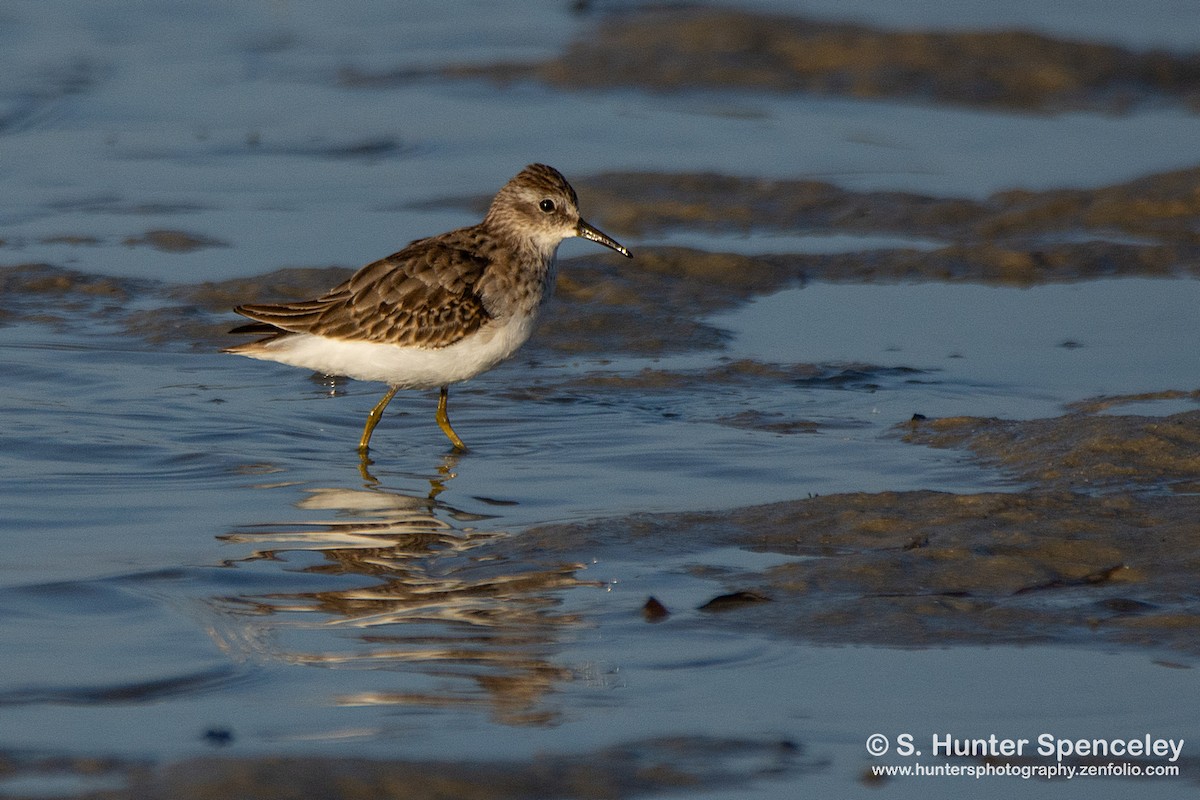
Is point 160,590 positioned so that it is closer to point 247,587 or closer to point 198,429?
point 247,587

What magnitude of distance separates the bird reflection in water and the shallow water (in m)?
0.02

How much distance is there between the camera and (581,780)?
200 inches

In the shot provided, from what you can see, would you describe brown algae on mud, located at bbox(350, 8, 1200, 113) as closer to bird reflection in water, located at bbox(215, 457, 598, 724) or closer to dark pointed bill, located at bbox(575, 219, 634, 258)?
dark pointed bill, located at bbox(575, 219, 634, 258)

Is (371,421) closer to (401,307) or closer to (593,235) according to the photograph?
(401,307)

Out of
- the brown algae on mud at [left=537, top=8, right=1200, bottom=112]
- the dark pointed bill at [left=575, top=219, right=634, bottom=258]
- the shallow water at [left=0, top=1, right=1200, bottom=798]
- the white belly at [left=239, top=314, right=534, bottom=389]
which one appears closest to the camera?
the shallow water at [left=0, top=1, right=1200, bottom=798]


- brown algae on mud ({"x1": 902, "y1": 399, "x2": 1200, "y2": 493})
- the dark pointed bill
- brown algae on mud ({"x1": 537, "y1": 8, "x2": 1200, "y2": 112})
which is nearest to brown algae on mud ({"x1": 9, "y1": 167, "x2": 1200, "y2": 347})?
the dark pointed bill

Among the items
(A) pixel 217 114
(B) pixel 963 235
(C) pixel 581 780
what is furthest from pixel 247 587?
(A) pixel 217 114

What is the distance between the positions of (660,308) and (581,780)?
6769 mm

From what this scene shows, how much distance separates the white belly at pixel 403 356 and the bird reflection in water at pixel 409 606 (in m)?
1.13

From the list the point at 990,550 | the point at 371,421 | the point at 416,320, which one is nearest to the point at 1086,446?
the point at 990,550

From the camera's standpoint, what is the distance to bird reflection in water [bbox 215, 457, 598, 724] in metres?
5.84

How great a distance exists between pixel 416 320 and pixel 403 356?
193mm

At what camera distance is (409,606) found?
21.6 ft

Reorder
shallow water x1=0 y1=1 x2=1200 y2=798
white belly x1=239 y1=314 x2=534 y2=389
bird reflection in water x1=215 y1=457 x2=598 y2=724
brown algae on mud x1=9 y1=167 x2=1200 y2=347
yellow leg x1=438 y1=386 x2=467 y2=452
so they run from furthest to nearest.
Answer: brown algae on mud x1=9 y1=167 x2=1200 y2=347
yellow leg x1=438 y1=386 x2=467 y2=452
white belly x1=239 y1=314 x2=534 y2=389
bird reflection in water x1=215 y1=457 x2=598 y2=724
shallow water x1=0 y1=1 x2=1200 y2=798
